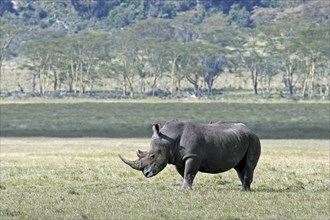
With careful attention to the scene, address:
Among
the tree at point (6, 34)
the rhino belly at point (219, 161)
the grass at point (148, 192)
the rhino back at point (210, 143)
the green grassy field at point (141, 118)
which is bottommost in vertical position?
the green grassy field at point (141, 118)

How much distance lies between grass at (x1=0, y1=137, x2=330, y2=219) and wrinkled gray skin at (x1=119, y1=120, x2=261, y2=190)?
0.40 m

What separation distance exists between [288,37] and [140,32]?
17.1 metres

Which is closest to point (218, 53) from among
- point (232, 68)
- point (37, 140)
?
point (232, 68)

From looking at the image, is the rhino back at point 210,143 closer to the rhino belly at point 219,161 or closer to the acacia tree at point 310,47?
the rhino belly at point 219,161

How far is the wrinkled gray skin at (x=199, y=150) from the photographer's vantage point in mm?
17594

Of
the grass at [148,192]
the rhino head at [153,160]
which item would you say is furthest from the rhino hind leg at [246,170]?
the rhino head at [153,160]

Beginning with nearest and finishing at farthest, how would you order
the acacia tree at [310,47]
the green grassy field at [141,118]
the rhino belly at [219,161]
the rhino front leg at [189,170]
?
the rhino front leg at [189,170], the rhino belly at [219,161], the green grassy field at [141,118], the acacia tree at [310,47]

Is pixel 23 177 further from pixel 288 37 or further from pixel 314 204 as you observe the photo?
pixel 288 37

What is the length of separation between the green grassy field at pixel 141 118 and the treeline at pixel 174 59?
23.1 meters

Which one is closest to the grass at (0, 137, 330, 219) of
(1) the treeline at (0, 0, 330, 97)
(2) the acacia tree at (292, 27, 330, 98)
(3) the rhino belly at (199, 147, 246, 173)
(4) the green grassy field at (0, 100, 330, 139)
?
(3) the rhino belly at (199, 147, 246, 173)

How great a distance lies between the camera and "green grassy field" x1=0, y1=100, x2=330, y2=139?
50.3m

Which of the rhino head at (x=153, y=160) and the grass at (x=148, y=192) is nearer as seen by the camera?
the grass at (x=148, y=192)

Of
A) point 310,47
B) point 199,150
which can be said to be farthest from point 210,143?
point 310,47

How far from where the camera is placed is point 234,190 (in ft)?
59.9
